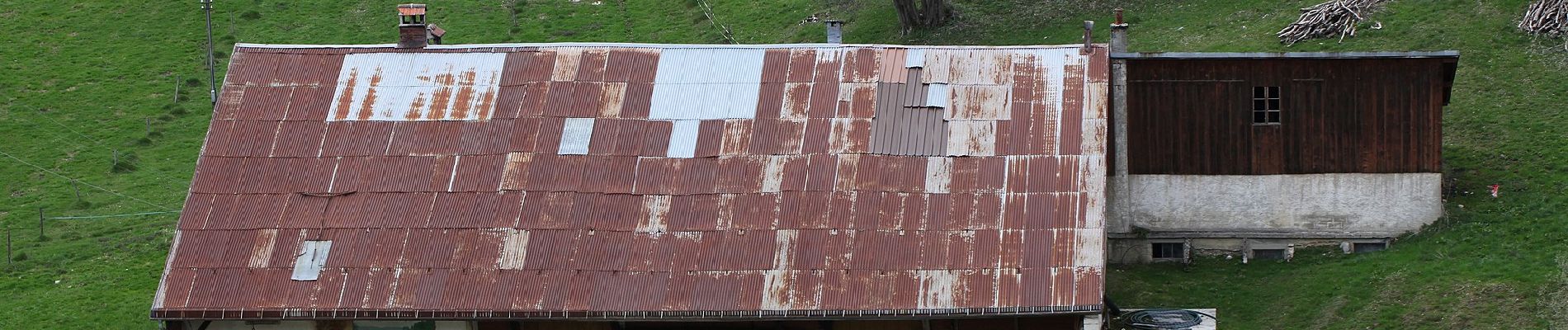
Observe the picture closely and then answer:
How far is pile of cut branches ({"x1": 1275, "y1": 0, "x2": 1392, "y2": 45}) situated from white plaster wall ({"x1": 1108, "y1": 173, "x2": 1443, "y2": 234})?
14803mm

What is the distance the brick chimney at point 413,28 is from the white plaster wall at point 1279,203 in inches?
586

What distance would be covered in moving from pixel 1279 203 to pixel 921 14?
24.5m

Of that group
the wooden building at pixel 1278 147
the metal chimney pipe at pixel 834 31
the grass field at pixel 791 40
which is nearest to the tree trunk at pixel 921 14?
the grass field at pixel 791 40

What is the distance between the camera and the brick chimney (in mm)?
36844

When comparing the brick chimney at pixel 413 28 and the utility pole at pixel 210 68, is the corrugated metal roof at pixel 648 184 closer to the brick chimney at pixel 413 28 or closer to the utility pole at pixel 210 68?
the brick chimney at pixel 413 28

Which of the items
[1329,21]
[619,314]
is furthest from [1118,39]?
[1329,21]

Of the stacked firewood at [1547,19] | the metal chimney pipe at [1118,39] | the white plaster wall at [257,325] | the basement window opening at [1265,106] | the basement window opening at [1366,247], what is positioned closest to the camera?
the white plaster wall at [257,325]

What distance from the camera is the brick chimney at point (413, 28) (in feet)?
121

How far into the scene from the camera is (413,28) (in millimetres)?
36906

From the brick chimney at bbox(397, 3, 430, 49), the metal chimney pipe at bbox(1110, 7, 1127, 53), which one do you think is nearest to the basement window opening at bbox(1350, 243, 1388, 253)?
the metal chimney pipe at bbox(1110, 7, 1127, 53)

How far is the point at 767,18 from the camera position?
215ft

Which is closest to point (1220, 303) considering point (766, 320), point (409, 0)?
point (766, 320)

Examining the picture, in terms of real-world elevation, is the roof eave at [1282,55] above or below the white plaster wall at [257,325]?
above

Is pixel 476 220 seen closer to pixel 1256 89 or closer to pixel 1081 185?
pixel 1081 185
